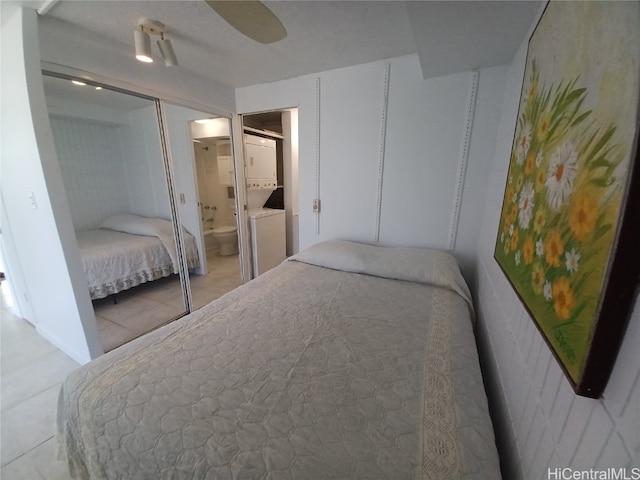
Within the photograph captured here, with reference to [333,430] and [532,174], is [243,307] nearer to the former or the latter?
[333,430]

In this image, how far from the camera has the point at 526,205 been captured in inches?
34.2

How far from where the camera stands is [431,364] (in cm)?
93

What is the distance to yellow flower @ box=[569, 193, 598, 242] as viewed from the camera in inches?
18.5

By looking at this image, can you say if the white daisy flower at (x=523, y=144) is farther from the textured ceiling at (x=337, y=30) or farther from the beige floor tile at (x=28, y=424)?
the beige floor tile at (x=28, y=424)

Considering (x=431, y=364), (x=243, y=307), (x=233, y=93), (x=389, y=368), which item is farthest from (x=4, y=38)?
(x=431, y=364)

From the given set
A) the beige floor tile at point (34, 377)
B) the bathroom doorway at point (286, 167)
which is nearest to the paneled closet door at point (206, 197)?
the bathroom doorway at point (286, 167)

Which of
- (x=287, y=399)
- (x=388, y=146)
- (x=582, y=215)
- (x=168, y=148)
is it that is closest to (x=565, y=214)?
(x=582, y=215)

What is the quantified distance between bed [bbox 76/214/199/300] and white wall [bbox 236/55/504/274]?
1.43 metres

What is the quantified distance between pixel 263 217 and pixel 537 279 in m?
2.85

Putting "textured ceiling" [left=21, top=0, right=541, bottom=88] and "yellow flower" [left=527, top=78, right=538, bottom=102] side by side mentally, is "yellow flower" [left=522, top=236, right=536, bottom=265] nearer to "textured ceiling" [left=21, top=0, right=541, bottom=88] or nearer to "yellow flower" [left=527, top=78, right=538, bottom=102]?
"yellow flower" [left=527, top=78, right=538, bottom=102]

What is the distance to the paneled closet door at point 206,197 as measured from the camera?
93.5 inches

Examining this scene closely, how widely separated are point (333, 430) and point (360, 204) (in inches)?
73.7

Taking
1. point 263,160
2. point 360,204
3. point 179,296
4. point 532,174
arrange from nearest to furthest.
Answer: point 532,174
point 360,204
point 179,296
point 263,160

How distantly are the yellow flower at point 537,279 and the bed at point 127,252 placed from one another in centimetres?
260
